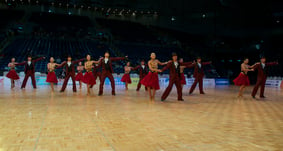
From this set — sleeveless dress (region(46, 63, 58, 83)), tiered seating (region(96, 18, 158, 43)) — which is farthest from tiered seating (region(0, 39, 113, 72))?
sleeveless dress (region(46, 63, 58, 83))

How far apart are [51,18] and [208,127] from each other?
96.5 ft

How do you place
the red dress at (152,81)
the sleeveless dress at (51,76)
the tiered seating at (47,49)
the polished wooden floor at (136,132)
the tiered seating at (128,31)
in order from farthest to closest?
1. the tiered seating at (128,31)
2. the tiered seating at (47,49)
3. the sleeveless dress at (51,76)
4. the red dress at (152,81)
5. the polished wooden floor at (136,132)

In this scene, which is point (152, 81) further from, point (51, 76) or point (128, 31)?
point (128, 31)

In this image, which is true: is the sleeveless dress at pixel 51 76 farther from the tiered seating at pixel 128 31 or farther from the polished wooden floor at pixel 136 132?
the tiered seating at pixel 128 31

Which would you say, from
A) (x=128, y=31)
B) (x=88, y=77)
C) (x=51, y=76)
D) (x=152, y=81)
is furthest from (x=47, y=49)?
(x=152, y=81)

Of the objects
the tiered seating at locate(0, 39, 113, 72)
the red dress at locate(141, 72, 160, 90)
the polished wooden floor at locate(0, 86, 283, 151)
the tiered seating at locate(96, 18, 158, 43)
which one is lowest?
the polished wooden floor at locate(0, 86, 283, 151)

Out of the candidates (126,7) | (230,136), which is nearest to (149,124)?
(230,136)

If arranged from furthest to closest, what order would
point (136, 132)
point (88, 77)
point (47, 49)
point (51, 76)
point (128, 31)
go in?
1. point (128, 31)
2. point (47, 49)
3. point (51, 76)
4. point (88, 77)
5. point (136, 132)

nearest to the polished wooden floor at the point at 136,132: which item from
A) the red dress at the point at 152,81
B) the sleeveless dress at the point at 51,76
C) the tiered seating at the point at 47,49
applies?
the red dress at the point at 152,81

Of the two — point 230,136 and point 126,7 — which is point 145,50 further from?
point 230,136

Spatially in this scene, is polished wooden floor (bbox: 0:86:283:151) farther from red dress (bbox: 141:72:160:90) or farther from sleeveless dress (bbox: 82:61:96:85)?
sleeveless dress (bbox: 82:61:96:85)

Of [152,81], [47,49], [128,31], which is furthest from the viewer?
[128,31]

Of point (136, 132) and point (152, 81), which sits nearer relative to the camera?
point (136, 132)

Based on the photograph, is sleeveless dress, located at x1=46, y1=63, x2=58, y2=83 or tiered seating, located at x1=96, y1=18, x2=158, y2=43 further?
tiered seating, located at x1=96, y1=18, x2=158, y2=43
